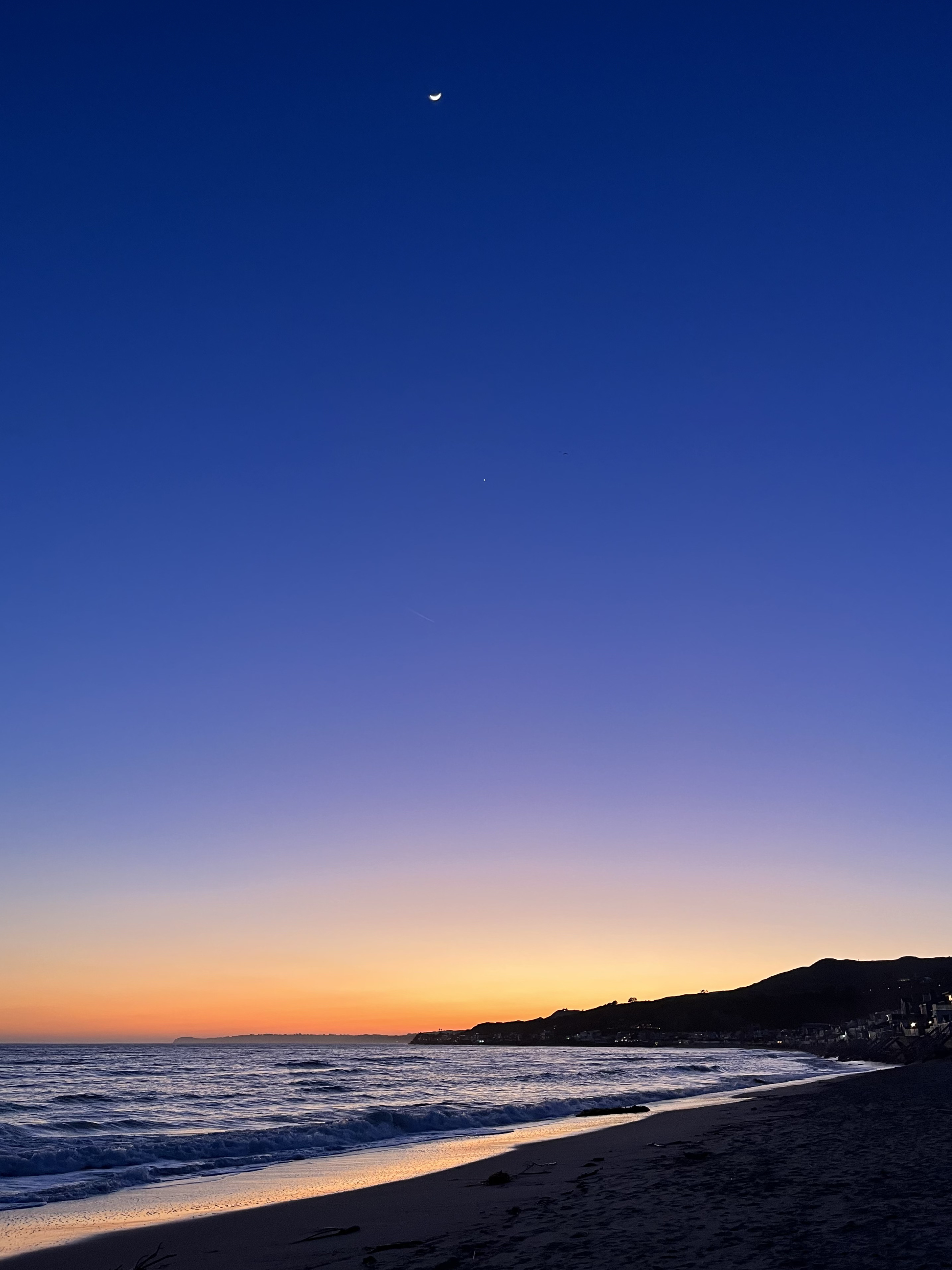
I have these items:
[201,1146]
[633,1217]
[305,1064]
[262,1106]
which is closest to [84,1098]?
[262,1106]

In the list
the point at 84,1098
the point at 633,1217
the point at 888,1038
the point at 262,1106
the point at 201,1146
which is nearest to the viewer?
the point at 633,1217

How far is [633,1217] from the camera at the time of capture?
975 cm

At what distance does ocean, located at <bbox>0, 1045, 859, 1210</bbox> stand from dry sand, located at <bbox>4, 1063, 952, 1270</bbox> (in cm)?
655

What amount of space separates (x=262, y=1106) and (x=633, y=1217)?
35278 millimetres

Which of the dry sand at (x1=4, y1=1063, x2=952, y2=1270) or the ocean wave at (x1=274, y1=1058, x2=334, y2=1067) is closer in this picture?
the dry sand at (x1=4, y1=1063, x2=952, y2=1270)

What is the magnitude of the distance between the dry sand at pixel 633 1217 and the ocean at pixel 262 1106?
6.55 meters

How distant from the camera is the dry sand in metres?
7.62

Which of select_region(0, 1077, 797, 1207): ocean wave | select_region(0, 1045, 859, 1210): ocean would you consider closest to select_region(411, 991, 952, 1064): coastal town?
select_region(0, 1045, 859, 1210): ocean

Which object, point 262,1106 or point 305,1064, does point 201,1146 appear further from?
point 305,1064

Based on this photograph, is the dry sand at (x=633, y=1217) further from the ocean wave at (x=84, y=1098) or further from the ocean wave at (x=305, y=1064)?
the ocean wave at (x=305, y=1064)

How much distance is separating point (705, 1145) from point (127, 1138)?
63.1 feet

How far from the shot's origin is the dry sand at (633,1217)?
7.62 meters

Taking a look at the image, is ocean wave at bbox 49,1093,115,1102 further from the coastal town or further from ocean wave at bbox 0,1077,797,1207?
the coastal town

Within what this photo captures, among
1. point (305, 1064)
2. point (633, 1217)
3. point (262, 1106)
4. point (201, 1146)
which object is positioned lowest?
point (305, 1064)
